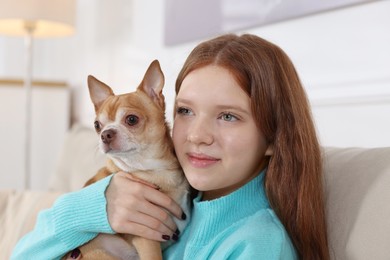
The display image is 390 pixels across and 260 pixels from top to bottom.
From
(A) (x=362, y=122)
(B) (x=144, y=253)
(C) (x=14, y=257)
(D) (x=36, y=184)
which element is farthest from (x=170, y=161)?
(D) (x=36, y=184)

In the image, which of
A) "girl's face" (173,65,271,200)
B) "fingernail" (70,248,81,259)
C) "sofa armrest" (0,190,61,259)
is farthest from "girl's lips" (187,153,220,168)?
"sofa armrest" (0,190,61,259)

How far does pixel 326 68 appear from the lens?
1.71 metres

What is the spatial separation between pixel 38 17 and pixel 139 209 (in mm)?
2076

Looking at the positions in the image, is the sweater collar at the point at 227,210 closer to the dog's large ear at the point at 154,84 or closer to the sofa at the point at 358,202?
the sofa at the point at 358,202

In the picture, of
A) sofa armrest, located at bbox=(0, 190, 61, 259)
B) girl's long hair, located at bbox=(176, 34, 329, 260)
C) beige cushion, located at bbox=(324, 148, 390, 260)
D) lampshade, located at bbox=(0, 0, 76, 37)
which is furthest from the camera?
lampshade, located at bbox=(0, 0, 76, 37)

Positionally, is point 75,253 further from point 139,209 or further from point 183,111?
point 183,111

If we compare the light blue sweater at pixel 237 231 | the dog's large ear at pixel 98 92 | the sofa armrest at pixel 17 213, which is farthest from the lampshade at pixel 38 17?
the light blue sweater at pixel 237 231

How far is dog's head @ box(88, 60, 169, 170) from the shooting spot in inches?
46.2

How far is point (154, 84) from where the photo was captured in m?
1.26

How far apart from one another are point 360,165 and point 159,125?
17.8 inches

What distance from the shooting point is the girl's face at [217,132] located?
108 cm

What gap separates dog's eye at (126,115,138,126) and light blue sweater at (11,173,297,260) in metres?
0.16

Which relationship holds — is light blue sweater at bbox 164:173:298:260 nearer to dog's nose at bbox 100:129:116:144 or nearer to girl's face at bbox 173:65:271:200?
girl's face at bbox 173:65:271:200

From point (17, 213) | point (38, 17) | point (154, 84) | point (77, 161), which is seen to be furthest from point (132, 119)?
point (38, 17)
